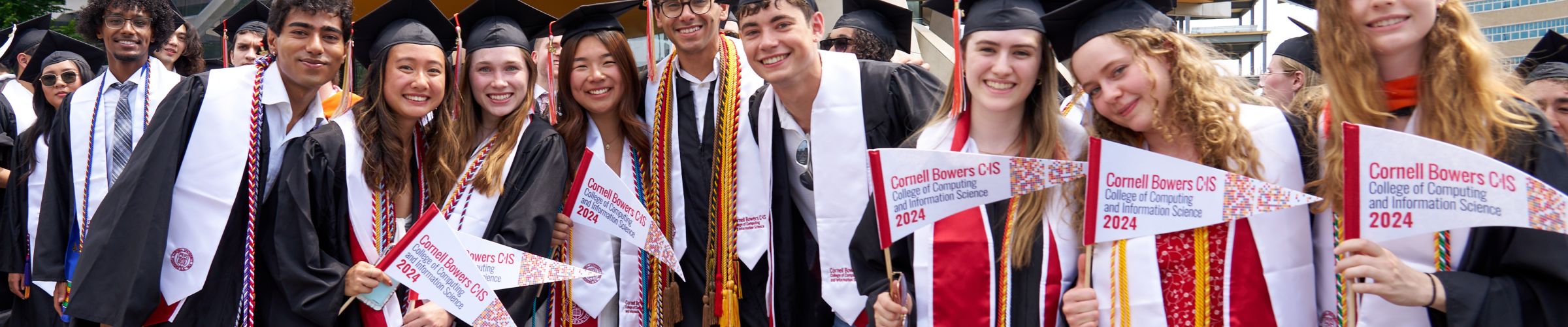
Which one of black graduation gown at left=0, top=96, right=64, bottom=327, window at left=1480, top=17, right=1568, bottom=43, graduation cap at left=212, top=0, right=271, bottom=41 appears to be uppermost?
window at left=1480, top=17, right=1568, bottom=43

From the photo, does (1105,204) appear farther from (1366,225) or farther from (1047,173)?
(1366,225)

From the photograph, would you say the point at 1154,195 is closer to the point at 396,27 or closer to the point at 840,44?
the point at 396,27

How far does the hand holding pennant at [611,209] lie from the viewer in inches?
162

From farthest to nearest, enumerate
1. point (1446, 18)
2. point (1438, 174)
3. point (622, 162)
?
1. point (622, 162)
2. point (1446, 18)
3. point (1438, 174)

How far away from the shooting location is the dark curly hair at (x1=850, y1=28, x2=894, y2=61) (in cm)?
518

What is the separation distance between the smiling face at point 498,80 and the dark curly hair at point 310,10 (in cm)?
47

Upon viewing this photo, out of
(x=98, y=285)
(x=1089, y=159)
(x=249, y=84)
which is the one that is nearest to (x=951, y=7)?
(x=1089, y=159)

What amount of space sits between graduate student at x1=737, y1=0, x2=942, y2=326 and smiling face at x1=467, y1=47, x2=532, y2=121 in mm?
915

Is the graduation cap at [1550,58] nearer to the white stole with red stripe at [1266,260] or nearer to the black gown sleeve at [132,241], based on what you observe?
the white stole with red stripe at [1266,260]

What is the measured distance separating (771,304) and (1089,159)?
5.85 ft

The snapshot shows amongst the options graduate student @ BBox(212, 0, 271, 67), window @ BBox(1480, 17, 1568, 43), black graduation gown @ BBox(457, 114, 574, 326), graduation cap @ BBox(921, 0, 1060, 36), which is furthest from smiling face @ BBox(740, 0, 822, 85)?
window @ BBox(1480, 17, 1568, 43)

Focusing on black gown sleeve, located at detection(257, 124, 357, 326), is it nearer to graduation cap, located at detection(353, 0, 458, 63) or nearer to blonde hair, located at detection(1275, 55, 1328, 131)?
graduation cap, located at detection(353, 0, 458, 63)

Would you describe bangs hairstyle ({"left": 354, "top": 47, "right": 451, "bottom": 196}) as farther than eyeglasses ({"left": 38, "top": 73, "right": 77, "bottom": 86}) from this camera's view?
No

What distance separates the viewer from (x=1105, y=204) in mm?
2619
